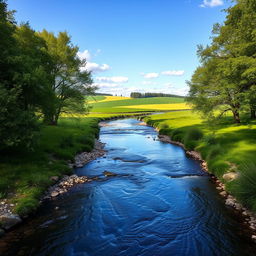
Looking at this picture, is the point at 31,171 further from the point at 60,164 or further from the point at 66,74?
the point at 66,74

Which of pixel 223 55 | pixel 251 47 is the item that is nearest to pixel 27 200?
pixel 251 47

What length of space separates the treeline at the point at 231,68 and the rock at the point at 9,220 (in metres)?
19.3

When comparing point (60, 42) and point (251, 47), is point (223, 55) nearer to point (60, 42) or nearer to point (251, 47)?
point (251, 47)

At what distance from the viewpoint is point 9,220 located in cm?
998

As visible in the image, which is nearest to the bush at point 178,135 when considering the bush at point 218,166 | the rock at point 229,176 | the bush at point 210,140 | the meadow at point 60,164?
the meadow at point 60,164

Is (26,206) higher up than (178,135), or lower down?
lower down

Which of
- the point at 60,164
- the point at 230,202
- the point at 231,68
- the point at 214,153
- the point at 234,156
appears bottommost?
the point at 230,202

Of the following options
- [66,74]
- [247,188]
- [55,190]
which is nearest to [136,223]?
[247,188]

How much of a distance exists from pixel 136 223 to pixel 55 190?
6.99 meters

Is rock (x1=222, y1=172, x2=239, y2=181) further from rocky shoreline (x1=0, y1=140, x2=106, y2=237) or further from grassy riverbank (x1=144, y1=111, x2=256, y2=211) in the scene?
rocky shoreline (x1=0, y1=140, x2=106, y2=237)

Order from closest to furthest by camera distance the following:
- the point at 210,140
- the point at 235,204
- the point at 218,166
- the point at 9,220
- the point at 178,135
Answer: the point at 9,220 → the point at 235,204 → the point at 218,166 → the point at 210,140 → the point at 178,135

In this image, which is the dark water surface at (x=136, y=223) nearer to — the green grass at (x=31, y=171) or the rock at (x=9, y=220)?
the rock at (x=9, y=220)

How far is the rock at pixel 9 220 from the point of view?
9.72 meters

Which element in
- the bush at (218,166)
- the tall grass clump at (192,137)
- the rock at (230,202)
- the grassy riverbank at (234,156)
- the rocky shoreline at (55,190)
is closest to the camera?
the rocky shoreline at (55,190)
